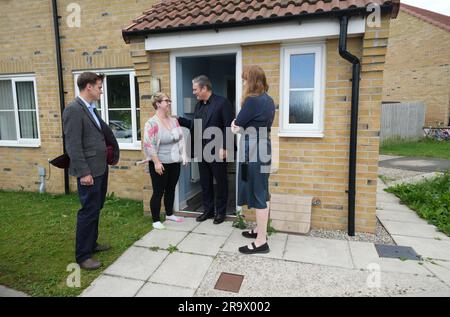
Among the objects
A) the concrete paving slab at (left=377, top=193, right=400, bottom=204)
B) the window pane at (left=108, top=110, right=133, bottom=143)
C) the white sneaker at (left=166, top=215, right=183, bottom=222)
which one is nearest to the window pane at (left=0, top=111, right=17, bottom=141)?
the window pane at (left=108, top=110, right=133, bottom=143)

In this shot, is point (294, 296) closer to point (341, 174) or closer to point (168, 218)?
point (341, 174)

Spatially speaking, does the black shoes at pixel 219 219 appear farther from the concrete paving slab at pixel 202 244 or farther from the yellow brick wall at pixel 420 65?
the yellow brick wall at pixel 420 65

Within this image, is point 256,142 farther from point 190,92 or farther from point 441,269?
point 441,269

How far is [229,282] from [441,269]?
218 cm

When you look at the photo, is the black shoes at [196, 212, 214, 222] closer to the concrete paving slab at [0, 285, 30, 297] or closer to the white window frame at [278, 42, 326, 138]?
the white window frame at [278, 42, 326, 138]

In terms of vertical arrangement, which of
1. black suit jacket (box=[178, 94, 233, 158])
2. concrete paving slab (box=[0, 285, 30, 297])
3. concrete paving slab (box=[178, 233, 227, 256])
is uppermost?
black suit jacket (box=[178, 94, 233, 158])

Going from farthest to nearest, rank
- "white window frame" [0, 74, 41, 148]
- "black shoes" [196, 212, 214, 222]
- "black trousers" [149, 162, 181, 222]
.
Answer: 1. "white window frame" [0, 74, 41, 148]
2. "black shoes" [196, 212, 214, 222]
3. "black trousers" [149, 162, 181, 222]

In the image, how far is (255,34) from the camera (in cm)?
393

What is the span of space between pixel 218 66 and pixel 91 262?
452cm

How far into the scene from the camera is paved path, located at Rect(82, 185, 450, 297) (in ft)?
9.18

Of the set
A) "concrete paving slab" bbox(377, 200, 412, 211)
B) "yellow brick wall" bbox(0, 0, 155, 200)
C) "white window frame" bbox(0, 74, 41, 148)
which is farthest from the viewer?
"white window frame" bbox(0, 74, 41, 148)

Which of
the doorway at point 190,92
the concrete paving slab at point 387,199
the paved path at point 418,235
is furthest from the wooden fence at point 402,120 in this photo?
the doorway at point 190,92

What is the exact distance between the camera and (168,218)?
4555mm

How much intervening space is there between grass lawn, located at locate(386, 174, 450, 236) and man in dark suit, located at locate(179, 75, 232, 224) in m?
3.08
